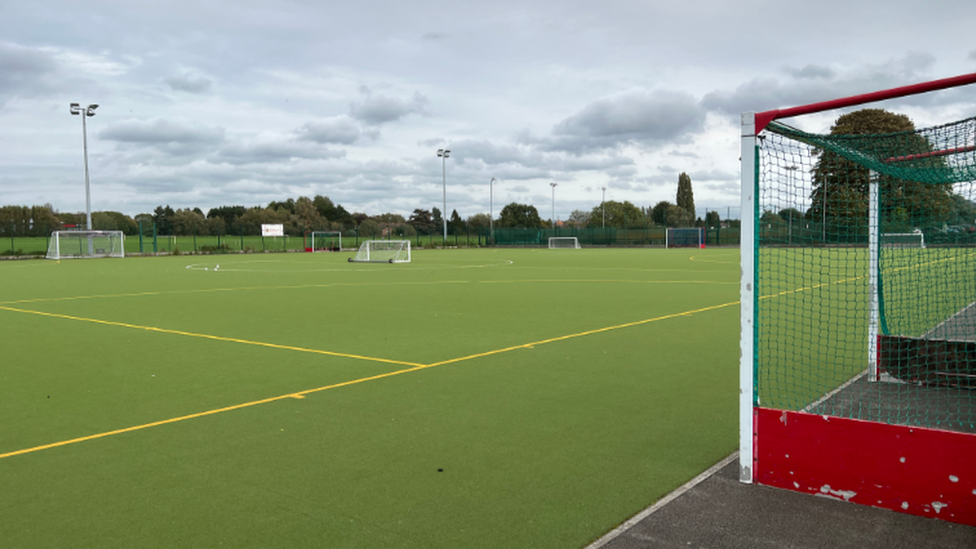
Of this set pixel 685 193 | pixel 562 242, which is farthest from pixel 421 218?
pixel 562 242

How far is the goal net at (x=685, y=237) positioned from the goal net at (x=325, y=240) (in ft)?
92.0

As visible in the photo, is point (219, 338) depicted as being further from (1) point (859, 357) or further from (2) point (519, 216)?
(2) point (519, 216)

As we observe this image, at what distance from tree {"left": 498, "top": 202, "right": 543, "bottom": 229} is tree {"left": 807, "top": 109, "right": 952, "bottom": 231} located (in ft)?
403

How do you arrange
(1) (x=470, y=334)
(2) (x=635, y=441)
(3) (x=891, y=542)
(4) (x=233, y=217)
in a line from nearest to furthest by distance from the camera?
(3) (x=891, y=542) → (2) (x=635, y=441) → (1) (x=470, y=334) → (4) (x=233, y=217)

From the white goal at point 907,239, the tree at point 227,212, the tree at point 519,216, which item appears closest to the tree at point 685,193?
the tree at point 519,216

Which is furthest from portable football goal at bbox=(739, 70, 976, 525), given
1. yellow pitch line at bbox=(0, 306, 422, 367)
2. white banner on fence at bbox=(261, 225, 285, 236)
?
white banner on fence at bbox=(261, 225, 285, 236)

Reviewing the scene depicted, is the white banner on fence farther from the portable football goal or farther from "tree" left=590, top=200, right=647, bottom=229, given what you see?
"tree" left=590, top=200, right=647, bottom=229

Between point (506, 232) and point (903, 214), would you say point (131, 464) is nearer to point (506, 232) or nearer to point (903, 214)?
point (903, 214)

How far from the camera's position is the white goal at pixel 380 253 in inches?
1258

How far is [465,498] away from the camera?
366 centimetres

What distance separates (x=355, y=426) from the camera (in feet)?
16.4

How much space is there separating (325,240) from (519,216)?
80.2 meters

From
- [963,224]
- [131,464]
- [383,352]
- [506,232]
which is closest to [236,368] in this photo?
[383,352]

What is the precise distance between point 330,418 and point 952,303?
40.3 ft
